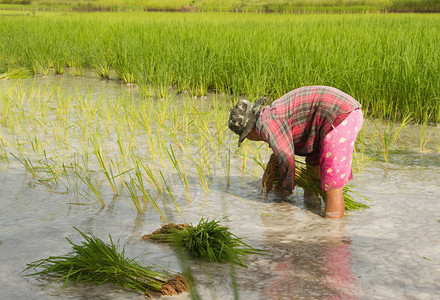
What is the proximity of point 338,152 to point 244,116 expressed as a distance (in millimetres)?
514

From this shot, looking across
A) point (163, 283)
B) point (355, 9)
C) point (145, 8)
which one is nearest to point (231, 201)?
point (163, 283)

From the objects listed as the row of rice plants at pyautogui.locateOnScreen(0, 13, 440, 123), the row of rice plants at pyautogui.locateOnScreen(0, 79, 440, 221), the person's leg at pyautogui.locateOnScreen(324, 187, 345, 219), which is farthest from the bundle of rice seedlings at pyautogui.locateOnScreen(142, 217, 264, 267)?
the row of rice plants at pyautogui.locateOnScreen(0, 13, 440, 123)

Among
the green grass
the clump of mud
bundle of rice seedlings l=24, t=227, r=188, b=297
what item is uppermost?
the green grass

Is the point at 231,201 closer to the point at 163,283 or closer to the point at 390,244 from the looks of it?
the point at 390,244

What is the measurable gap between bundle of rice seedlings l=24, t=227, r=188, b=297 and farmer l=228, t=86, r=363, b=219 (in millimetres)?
950

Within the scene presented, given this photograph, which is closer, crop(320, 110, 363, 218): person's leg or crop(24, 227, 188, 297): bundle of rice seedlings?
crop(24, 227, 188, 297): bundle of rice seedlings

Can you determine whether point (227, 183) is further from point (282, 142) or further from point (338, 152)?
point (338, 152)

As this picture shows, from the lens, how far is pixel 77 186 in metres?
3.05

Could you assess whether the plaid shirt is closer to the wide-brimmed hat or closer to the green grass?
the wide-brimmed hat

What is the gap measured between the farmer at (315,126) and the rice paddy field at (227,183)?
0.21m

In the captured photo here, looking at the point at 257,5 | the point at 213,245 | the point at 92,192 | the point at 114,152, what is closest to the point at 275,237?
the point at 213,245

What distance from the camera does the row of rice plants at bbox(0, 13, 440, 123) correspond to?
457cm

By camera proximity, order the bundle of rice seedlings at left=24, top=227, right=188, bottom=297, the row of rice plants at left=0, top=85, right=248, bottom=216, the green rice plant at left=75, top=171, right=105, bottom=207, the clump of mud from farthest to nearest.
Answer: the row of rice plants at left=0, top=85, right=248, bottom=216, the green rice plant at left=75, top=171, right=105, bottom=207, the clump of mud, the bundle of rice seedlings at left=24, top=227, right=188, bottom=297

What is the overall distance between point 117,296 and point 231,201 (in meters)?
1.22
